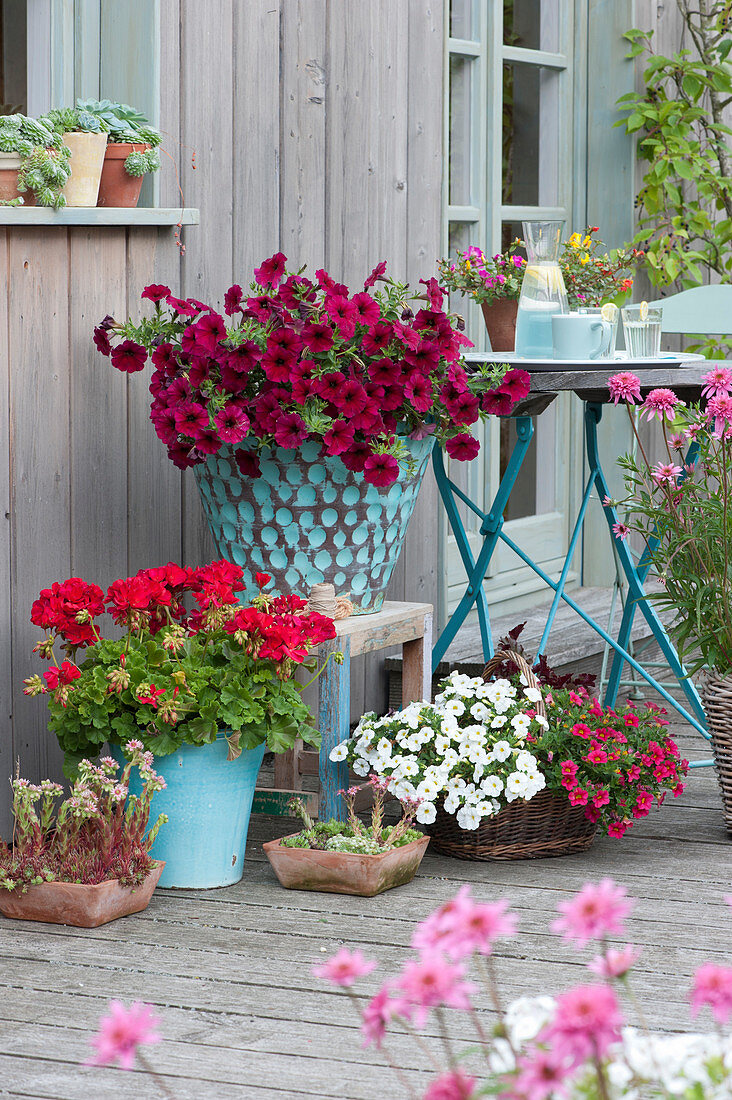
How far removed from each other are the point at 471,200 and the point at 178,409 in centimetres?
193

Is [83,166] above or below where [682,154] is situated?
below

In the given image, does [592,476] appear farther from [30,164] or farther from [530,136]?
[530,136]

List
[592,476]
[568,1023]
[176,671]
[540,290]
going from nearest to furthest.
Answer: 1. [568,1023]
2. [176,671]
3. [540,290]
4. [592,476]

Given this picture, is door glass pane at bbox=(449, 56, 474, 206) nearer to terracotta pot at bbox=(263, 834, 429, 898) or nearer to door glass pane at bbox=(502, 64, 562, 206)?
door glass pane at bbox=(502, 64, 562, 206)

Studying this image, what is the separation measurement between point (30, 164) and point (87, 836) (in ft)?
3.78

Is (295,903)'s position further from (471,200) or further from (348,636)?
(471,200)

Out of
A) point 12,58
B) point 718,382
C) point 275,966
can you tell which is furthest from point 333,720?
point 12,58

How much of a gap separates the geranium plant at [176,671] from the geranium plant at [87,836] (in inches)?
3.2

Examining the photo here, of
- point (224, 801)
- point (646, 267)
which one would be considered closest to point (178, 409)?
point (224, 801)

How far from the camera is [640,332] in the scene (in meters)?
3.25

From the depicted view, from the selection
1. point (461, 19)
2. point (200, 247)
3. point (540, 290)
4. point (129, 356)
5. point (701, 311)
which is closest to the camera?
point (129, 356)

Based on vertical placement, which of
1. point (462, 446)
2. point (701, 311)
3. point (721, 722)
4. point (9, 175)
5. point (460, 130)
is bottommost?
point (721, 722)

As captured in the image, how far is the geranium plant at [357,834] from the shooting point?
2.57 meters

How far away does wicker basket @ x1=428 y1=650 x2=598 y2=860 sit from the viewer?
2733 mm
